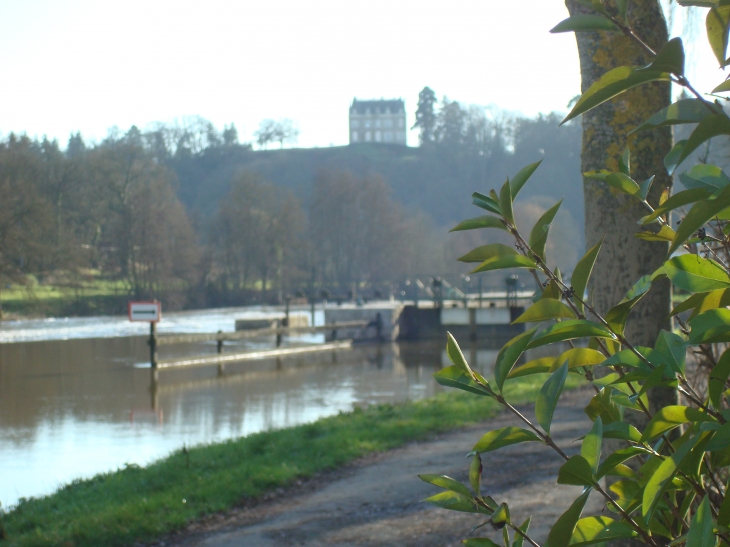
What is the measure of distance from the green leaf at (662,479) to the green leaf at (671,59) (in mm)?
550

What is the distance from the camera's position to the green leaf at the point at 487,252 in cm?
156

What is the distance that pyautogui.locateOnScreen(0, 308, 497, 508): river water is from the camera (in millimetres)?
10656

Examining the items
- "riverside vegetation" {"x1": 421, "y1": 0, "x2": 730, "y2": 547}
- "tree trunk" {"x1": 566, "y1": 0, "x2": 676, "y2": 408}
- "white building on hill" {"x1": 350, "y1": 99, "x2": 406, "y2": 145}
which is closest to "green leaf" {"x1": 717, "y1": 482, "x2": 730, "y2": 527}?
"riverside vegetation" {"x1": 421, "y1": 0, "x2": 730, "y2": 547}

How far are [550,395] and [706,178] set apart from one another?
0.42 m

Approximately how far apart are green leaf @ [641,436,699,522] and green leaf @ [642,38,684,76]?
1.81 ft

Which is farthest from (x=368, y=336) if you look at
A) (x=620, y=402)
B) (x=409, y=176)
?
(x=409, y=176)

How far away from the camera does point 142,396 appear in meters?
16.1

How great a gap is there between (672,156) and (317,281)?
62.0 m

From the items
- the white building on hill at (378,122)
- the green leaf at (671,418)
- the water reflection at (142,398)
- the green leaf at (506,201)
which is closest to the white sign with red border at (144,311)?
the water reflection at (142,398)

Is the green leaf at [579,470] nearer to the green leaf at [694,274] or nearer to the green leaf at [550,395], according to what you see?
the green leaf at [550,395]

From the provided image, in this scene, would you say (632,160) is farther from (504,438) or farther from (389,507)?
(389,507)

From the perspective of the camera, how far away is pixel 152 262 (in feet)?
175

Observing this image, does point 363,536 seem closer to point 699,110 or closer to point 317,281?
point 699,110

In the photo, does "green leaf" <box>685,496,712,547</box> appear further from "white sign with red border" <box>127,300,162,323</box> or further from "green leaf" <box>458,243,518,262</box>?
"white sign with red border" <box>127,300,162,323</box>
